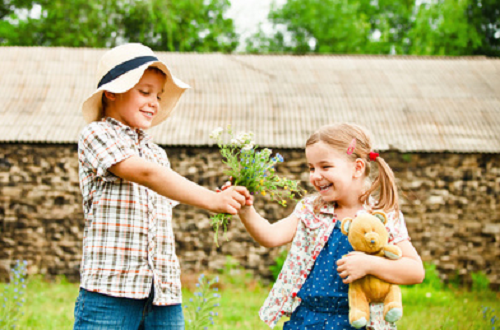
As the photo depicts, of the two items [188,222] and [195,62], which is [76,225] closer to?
[188,222]

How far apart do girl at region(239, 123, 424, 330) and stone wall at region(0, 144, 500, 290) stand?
6.58 meters

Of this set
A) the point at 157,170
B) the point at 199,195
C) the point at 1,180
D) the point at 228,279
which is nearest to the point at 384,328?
the point at 199,195

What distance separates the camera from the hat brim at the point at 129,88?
8.02ft

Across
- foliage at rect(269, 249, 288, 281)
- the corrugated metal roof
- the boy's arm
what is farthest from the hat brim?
foliage at rect(269, 249, 288, 281)


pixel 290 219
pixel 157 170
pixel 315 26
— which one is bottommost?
pixel 290 219

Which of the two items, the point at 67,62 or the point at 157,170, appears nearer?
the point at 157,170

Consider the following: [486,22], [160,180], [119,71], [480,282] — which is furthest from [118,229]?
[486,22]

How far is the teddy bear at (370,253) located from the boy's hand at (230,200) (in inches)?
18.4

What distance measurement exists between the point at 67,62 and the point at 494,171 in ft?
27.7

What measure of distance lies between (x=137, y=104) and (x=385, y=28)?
80.7 feet

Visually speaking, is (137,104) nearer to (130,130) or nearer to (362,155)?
(130,130)

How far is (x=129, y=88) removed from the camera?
242cm

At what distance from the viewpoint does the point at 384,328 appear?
2.31 metres

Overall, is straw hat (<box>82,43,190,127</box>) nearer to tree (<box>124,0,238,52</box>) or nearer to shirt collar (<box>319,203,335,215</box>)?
shirt collar (<box>319,203,335,215</box>)
